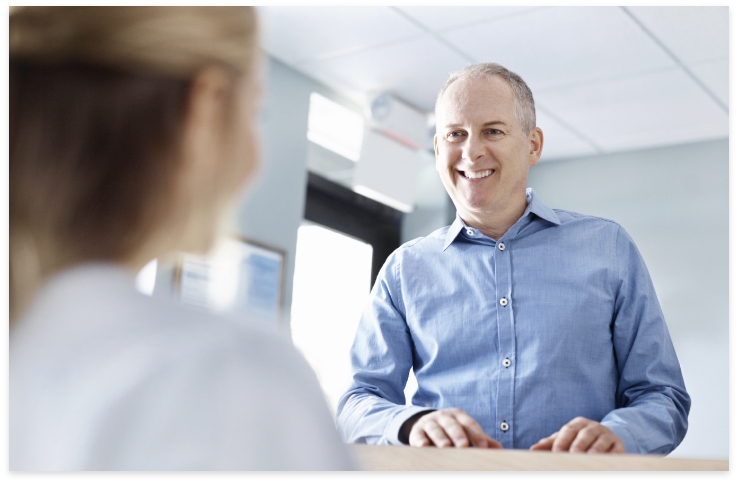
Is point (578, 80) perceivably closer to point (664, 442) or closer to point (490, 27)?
point (490, 27)

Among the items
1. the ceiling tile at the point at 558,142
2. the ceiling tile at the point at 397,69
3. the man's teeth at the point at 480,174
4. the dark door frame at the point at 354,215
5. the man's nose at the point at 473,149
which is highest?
the ceiling tile at the point at 397,69

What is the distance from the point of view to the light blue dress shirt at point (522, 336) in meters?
0.97

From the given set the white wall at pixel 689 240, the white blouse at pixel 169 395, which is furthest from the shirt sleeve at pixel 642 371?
the white wall at pixel 689 240

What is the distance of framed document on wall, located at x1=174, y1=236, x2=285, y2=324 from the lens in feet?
5.56

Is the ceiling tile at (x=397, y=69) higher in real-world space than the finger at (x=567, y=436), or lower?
higher

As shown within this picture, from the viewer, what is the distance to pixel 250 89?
1.35 ft

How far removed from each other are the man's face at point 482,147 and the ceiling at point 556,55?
35.0 inches

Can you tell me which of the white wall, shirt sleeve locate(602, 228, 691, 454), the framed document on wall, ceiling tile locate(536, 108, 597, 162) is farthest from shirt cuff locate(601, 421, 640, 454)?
ceiling tile locate(536, 108, 597, 162)

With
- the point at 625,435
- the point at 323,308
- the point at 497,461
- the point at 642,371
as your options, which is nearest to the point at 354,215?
the point at 323,308

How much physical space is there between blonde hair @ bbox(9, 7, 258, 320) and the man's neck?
2.58 ft

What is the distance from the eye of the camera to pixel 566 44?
222 centimetres

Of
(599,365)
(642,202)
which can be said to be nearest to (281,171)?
(642,202)

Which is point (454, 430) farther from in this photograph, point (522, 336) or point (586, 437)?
point (522, 336)

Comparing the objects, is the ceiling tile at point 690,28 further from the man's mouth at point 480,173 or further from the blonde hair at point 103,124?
the blonde hair at point 103,124
